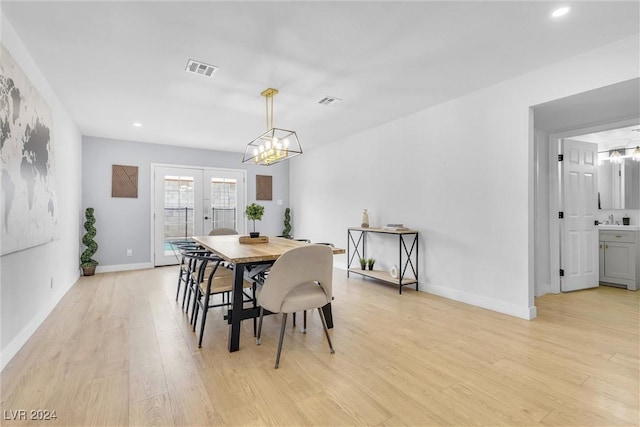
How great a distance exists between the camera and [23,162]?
237cm

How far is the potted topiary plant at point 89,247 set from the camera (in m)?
5.08

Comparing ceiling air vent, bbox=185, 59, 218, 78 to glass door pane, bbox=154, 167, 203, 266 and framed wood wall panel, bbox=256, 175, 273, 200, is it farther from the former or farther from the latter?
framed wood wall panel, bbox=256, 175, 273, 200

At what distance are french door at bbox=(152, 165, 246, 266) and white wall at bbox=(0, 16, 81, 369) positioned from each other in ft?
4.22

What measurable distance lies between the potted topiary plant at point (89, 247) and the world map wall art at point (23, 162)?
2318 millimetres

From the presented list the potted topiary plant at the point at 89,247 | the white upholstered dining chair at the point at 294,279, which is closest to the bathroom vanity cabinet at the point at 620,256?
the white upholstered dining chair at the point at 294,279

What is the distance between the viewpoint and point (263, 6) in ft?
6.72

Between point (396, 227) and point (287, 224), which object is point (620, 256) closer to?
point (396, 227)

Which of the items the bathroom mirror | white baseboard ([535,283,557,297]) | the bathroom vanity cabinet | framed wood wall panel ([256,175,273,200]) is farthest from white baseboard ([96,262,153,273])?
the bathroom mirror

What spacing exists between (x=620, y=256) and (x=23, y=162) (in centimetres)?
710

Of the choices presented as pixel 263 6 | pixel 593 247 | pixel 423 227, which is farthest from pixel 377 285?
pixel 263 6

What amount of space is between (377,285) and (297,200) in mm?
3463

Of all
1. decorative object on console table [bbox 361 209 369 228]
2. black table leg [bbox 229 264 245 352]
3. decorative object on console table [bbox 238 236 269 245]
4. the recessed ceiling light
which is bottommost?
black table leg [bbox 229 264 245 352]

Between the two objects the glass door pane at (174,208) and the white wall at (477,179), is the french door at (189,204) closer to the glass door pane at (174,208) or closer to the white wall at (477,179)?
the glass door pane at (174,208)

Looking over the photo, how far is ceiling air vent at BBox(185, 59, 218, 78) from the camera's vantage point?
2.81 metres
